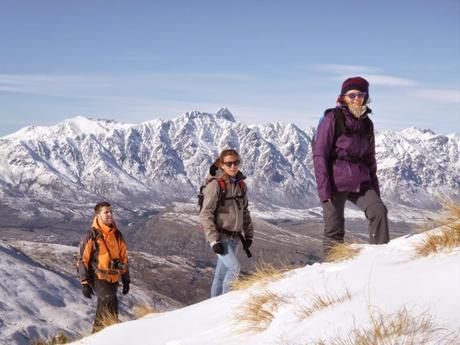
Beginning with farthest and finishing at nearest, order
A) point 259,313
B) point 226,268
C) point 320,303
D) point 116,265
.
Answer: point 116,265 < point 226,268 < point 259,313 < point 320,303

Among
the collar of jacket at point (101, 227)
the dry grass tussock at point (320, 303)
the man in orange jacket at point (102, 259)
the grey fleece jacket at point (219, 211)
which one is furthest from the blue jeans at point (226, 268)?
the dry grass tussock at point (320, 303)

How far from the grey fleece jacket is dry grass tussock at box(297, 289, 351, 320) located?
4739mm

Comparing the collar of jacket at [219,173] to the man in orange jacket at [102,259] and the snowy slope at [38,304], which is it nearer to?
the man in orange jacket at [102,259]

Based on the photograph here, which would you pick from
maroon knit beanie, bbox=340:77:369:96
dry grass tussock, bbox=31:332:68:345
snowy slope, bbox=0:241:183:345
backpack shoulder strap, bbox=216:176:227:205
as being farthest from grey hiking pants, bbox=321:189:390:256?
snowy slope, bbox=0:241:183:345

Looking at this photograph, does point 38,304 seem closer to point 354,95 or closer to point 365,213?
point 365,213

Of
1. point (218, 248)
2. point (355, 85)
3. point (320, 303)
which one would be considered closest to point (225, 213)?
point (218, 248)

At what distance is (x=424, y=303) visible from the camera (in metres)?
4.43

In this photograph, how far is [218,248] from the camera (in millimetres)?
10078

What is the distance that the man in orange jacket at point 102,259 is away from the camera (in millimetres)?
11391

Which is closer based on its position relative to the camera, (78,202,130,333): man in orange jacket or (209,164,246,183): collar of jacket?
(209,164,246,183): collar of jacket

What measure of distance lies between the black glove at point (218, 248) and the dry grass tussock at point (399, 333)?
5.92 metres

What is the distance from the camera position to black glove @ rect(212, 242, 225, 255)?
9994mm

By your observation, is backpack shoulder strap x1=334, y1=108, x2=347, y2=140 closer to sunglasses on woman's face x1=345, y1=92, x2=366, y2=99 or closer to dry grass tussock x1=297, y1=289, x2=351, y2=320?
sunglasses on woman's face x1=345, y1=92, x2=366, y2=99

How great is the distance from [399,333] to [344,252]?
3670 mm
